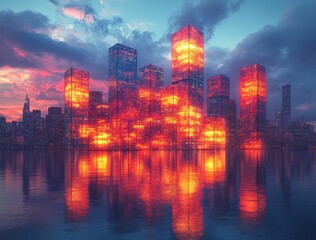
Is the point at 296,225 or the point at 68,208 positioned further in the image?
the point at 68,208

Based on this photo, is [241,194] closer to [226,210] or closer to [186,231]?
[226,210]

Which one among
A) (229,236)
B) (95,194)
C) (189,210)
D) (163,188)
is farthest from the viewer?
(163,188)

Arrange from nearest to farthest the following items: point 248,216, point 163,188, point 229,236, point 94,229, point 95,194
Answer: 1. point 229,236
2. point 94,229
3. point 248,216
4. point 95,194
5. point 163,188

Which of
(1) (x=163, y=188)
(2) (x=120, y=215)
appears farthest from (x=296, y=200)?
(2) (x=120, y=215)

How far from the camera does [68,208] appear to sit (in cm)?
1886

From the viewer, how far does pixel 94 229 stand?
1418cm

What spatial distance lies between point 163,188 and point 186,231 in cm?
1334

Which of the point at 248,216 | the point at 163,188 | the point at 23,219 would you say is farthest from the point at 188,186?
the point at 23,219

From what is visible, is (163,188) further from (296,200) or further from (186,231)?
(186,231)

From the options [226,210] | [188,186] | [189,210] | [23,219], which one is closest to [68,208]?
[23,219]

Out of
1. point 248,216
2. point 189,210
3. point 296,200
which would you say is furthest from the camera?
point 296,200

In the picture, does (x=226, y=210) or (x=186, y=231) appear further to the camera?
(x=226, y=210)

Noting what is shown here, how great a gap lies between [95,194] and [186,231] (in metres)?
12.1

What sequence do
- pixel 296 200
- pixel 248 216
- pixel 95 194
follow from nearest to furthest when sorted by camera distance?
pixel 248 216 → pixel 296 200 → pixel 95 194
